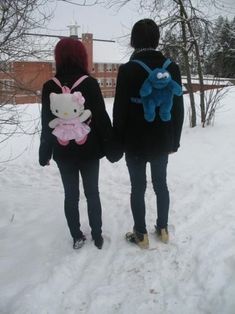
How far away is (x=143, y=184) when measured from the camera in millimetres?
3416

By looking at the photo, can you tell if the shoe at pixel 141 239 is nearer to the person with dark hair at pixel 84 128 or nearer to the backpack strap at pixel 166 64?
the person with dark hair at pixel 84 128

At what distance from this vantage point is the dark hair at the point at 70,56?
9.76 feet

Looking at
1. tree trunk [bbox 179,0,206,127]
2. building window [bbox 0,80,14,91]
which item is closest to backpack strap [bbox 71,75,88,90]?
building window [bbox 0,80,14,91]

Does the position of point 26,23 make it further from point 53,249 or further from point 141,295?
point 141,295

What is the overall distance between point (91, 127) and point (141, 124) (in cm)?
42

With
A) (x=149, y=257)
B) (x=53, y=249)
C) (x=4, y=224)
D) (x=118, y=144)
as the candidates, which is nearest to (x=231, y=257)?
(x=149, y=257)

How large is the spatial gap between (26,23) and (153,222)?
2.60m

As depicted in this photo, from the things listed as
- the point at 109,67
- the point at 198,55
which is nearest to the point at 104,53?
the point at 109,67

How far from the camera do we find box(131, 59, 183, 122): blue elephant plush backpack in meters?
3.01

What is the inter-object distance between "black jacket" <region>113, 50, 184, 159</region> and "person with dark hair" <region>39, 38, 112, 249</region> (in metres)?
0.14

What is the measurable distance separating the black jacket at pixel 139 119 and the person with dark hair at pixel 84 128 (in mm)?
144

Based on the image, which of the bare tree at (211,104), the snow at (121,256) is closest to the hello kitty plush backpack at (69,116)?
the snow at (121,256)

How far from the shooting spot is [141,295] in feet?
9.46

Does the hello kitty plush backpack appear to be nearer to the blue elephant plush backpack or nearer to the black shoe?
the blue elephant plush backpack
